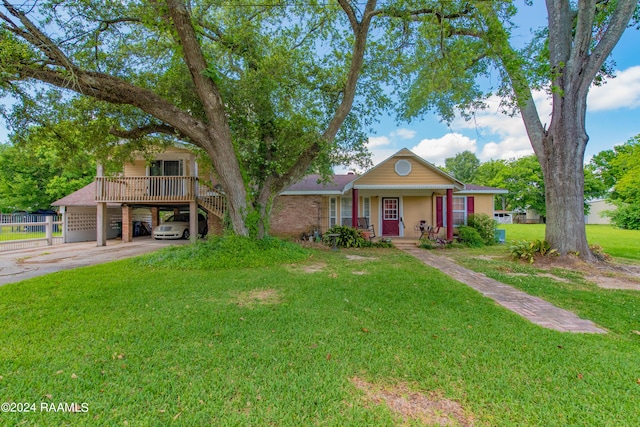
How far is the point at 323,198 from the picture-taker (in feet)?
47.1

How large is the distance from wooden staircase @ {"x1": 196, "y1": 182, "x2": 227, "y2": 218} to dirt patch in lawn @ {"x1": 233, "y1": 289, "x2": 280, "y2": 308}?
8.20m

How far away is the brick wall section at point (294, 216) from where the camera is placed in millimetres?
14359

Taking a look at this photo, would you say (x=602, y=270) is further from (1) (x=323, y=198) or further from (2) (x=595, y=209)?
(2) (x=595, y=209)

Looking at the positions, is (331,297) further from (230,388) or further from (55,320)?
(55,320)

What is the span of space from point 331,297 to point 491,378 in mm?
2819

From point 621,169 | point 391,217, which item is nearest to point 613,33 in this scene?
point 391,217

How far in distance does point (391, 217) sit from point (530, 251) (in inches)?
268

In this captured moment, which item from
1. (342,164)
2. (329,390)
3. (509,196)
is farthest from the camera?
(509,196)

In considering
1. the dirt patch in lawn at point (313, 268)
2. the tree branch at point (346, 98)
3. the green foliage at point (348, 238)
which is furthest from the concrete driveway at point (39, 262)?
the green foliage at point (348, 238)

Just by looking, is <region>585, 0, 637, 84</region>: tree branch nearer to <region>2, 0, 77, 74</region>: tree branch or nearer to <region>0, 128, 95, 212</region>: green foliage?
<region>2, 0, 77, 74</region>: tree branch

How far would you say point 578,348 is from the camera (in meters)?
3.10

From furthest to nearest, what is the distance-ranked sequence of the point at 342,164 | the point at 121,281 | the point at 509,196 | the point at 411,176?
the point at 509,196 < the point at 411,176 < the point at 342,164 < the point at 121,281

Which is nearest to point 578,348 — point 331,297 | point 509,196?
point 331,297

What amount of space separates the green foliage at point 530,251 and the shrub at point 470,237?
11.6ft
